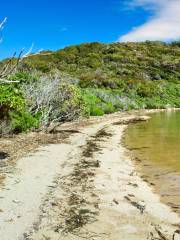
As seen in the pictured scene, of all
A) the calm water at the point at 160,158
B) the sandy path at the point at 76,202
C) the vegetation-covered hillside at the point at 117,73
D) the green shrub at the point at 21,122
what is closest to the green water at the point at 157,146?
the calm water at the point at 160,158

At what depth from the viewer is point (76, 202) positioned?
12.2 m

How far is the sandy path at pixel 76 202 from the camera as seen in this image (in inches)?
389

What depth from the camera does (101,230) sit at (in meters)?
10.0

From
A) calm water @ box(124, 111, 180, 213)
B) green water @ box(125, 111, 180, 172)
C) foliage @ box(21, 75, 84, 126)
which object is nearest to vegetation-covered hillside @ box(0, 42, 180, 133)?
foliage @ box(21, 75, 84, 126)

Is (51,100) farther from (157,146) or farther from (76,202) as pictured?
Answer: (76,202)

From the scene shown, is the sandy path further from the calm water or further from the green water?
the green water

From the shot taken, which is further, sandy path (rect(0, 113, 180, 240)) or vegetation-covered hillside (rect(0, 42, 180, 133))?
vegetation-covered hillside (rect(0, 42, 180, 133))

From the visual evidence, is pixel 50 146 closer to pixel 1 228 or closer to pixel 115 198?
pixel 115 198

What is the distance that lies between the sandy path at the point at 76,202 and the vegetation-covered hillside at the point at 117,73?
65.1ft

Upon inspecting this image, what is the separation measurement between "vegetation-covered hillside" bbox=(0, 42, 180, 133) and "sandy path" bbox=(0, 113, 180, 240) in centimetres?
1985

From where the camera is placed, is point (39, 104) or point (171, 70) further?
point (171, 70)

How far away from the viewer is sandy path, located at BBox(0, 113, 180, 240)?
32.4 feet

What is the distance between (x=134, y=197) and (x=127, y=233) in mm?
3157

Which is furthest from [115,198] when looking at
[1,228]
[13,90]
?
[13,90]
